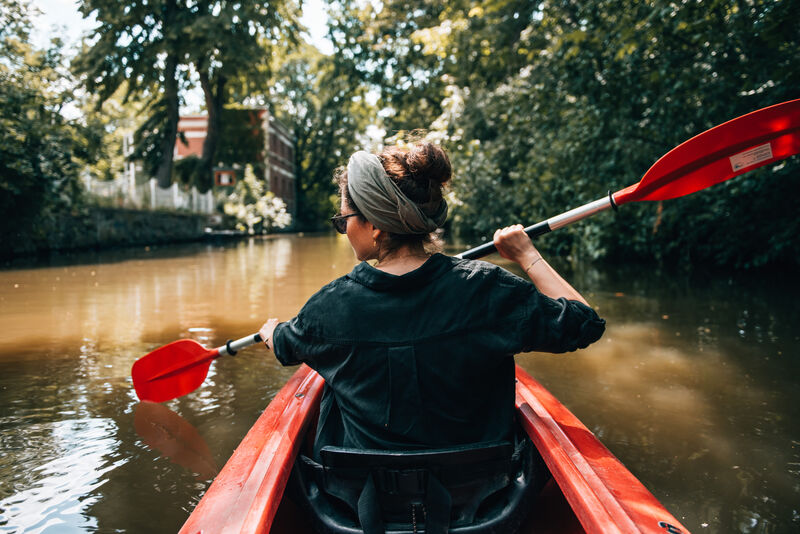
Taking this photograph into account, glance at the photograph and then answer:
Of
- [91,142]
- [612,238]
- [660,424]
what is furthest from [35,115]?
[660,424]

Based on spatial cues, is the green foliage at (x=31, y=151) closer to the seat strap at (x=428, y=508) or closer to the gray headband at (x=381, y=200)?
the gray headband at (x=381, y=200)

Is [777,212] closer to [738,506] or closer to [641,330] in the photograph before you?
[641,330]

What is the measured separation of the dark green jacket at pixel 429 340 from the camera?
4.77 feet

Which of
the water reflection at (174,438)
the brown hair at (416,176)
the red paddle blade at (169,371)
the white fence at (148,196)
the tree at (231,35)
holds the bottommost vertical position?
the water reflection at (174,438)

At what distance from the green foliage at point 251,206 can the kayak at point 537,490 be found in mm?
26281

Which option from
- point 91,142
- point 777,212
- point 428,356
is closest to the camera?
point 428,356

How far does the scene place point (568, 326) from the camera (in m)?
1.54

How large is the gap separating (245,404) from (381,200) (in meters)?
2.66

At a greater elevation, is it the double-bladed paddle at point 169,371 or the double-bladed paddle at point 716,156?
the double-bladed paddle at point 716,156

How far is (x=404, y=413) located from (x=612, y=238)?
1083 centimetres

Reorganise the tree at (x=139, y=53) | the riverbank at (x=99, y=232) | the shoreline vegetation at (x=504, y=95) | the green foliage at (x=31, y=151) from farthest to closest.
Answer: the tree at (x=139, y=53) → the riverbank at (x=99, y=232) → the green foliage at (x=31, y=151) → the shoreline vegetation at (x=504, y=95)

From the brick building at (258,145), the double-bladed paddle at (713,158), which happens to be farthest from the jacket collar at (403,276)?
the brick building at (258,145)

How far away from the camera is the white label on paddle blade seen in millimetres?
2584

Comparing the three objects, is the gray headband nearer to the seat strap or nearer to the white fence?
the seat strap
